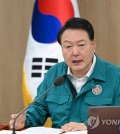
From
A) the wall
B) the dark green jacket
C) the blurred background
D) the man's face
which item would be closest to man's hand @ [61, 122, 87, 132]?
the dark green jacket

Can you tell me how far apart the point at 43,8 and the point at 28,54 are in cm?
48

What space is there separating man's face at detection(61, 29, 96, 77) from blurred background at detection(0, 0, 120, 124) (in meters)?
1.44

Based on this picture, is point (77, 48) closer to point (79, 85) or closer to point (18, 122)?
point (79, 85)

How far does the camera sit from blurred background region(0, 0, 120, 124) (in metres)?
3.60

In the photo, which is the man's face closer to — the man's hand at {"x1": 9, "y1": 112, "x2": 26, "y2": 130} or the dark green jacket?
the dark green jacket

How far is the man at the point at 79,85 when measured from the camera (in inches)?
85.1

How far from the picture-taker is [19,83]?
12.8ft

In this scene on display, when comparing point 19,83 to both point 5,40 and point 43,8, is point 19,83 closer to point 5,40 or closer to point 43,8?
point 5,40

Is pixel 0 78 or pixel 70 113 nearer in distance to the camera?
pixel 70 113

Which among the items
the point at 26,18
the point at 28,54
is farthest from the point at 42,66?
the point at 26,18

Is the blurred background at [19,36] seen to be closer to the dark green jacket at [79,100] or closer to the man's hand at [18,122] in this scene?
the dark green jacket at [79,100]

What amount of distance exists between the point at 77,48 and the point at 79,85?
0.26m

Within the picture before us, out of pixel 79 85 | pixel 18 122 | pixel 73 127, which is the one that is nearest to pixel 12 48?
pixel 79 85

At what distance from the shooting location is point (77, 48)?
2170mm
